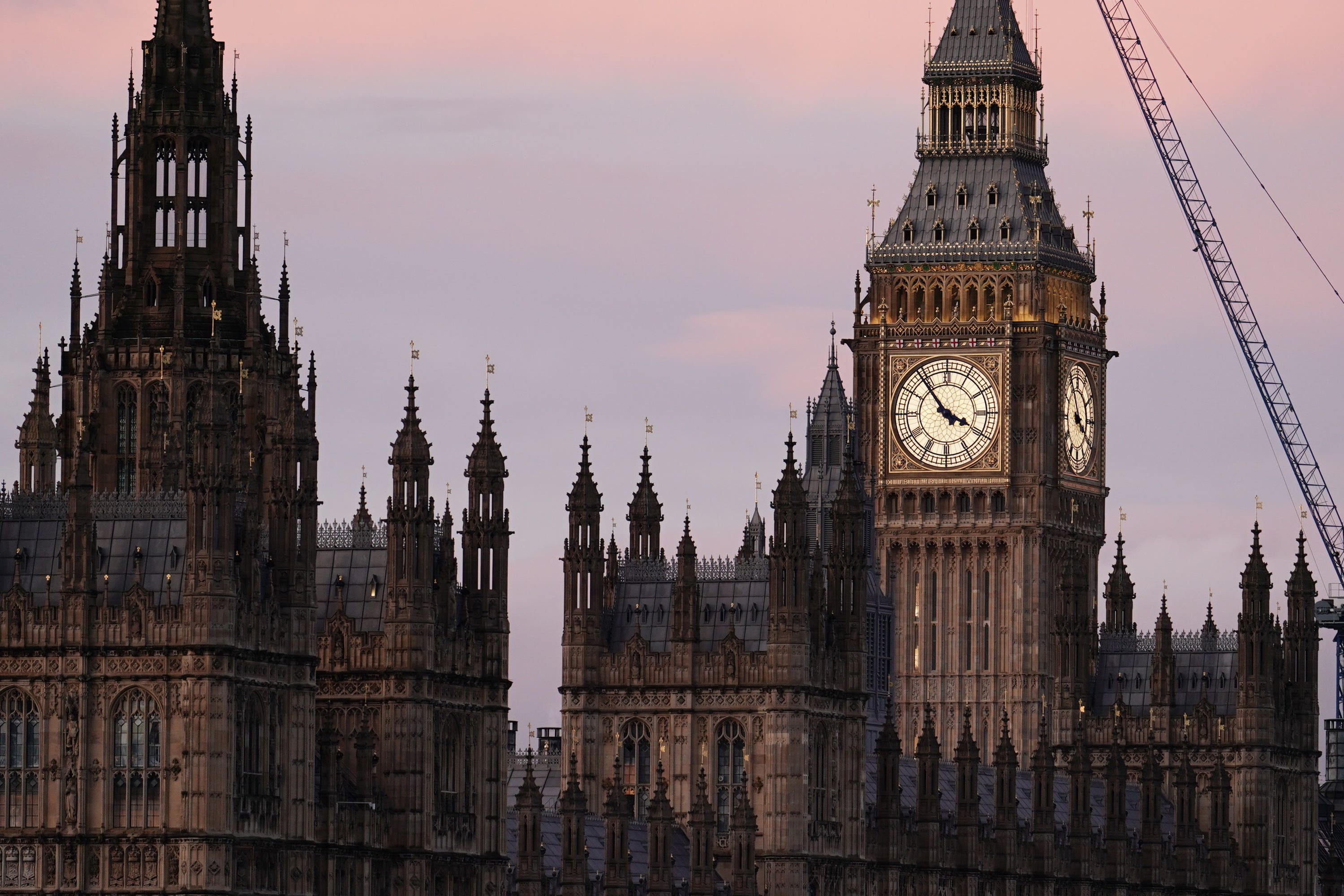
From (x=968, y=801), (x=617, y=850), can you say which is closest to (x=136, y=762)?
(x=617, y=850)

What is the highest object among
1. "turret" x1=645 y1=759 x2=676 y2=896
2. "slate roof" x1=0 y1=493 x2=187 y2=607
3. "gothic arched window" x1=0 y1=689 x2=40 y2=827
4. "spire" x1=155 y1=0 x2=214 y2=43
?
"spire" x1=155 y1=0 x2=214 y2=43

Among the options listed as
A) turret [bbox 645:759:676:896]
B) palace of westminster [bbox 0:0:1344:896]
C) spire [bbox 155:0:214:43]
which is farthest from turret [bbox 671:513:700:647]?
spire [bbox 155:0:214:43]

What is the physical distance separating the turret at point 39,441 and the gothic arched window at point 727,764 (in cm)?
2569

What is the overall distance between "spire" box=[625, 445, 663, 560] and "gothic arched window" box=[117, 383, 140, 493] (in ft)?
92.0

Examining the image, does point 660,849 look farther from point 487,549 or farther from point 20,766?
point 20,766

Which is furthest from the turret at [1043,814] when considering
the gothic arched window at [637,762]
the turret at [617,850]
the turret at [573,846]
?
the turret at [573,846]

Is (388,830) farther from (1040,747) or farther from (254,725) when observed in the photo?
(1040,747)

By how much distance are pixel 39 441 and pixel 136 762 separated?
29.8 metres

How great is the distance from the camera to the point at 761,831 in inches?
6865

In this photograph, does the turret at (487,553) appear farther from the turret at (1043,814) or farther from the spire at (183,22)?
the turret at (1043,814)

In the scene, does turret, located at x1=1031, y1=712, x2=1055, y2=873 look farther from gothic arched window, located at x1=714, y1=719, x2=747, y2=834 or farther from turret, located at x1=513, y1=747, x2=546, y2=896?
turret, located at x1=513, y1=747, x2=546, y2=896

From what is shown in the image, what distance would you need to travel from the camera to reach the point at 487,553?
158 m

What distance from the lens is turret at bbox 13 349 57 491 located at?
167875 millimetres

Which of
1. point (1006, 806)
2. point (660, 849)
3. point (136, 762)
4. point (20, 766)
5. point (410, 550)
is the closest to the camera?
point (136, 762)
